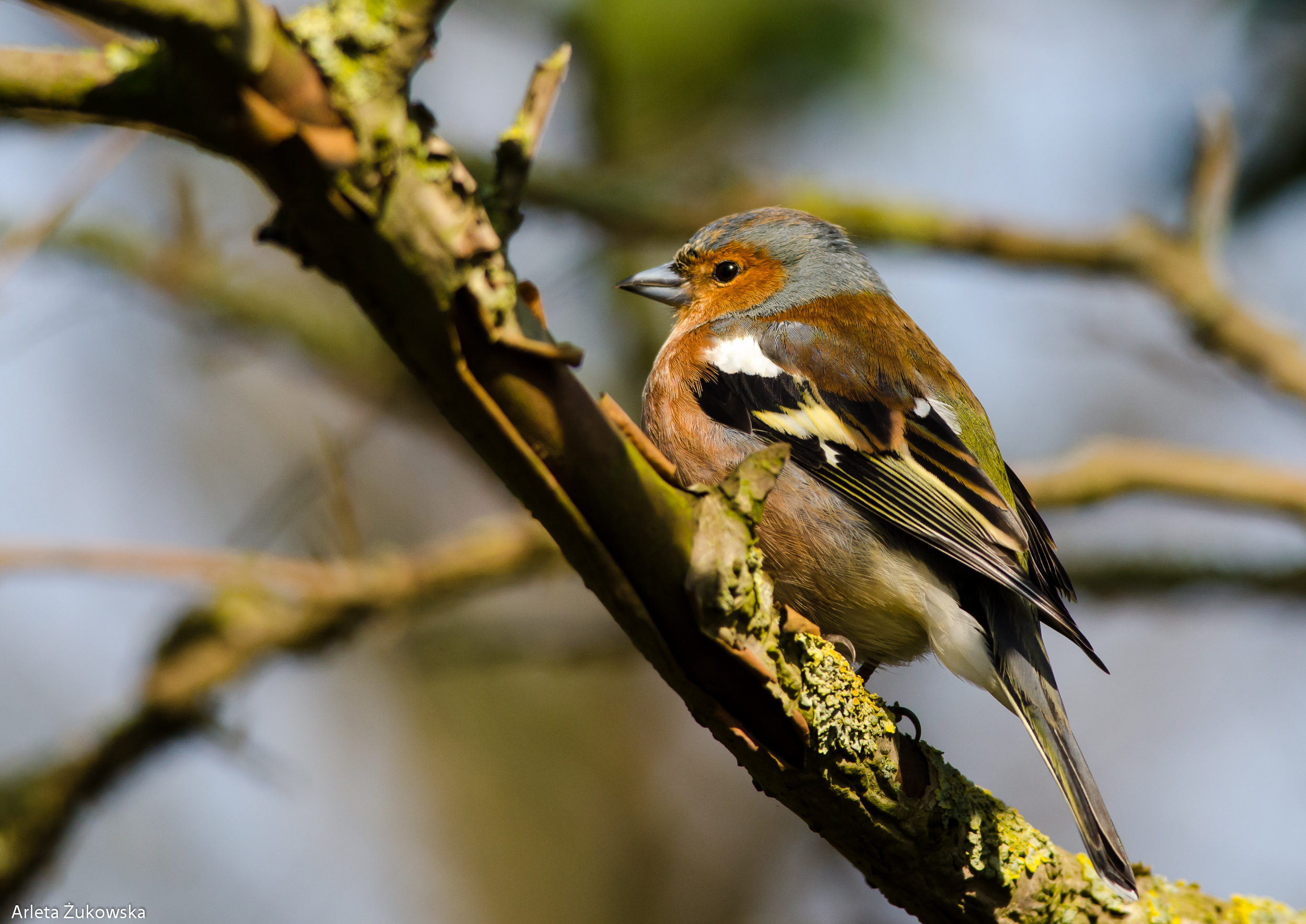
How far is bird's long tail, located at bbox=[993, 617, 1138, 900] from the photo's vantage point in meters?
2.36

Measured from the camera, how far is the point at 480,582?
16.3 ft

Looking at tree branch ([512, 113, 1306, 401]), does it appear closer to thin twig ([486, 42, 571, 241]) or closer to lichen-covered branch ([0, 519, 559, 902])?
lichen-covered branch ([0, 519, 559, 902])

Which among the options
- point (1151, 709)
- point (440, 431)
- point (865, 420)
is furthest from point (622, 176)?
point (1151, 709)

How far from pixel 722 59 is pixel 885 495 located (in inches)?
200

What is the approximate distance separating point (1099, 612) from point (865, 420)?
2726 mm

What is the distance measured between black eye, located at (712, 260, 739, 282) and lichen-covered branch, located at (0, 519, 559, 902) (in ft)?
4.59

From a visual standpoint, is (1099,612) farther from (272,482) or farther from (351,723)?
(272,482)

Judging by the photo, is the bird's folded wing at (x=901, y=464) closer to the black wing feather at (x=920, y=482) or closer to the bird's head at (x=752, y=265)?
the black wing feather at (x=920, y=482)

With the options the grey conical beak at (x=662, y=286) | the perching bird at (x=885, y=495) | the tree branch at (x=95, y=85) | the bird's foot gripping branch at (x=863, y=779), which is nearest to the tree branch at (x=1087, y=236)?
the grey conical beak at (x=662, y=286)

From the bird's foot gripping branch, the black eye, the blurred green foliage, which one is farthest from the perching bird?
the blurred green foliage

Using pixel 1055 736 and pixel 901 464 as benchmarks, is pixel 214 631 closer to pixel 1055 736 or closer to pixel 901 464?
pixel 901 464

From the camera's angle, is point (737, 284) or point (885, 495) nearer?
point (885, 495)

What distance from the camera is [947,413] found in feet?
11.3

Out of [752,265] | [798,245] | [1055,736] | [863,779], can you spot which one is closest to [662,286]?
[752,265]
